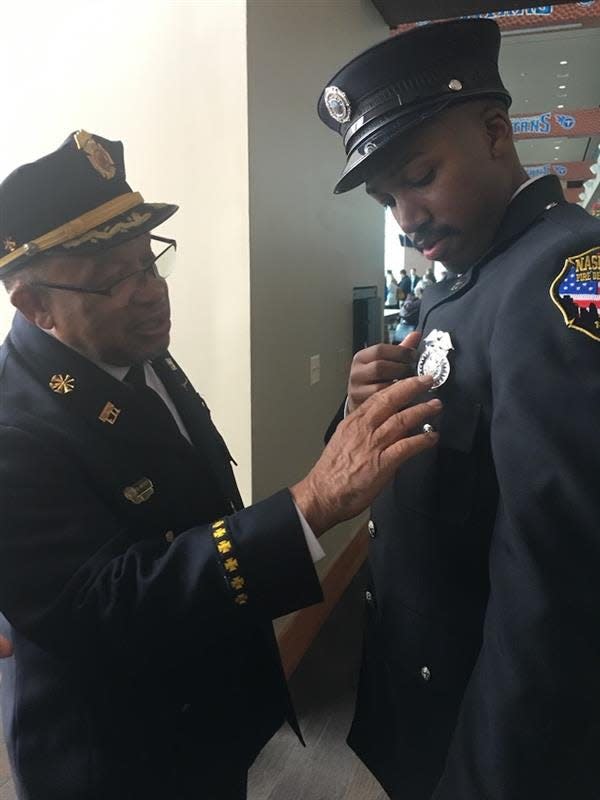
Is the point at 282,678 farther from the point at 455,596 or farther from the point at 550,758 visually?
the point at 550,758

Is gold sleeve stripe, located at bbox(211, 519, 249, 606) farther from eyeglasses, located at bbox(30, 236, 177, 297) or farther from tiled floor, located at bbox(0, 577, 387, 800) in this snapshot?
tiled floor, located at bbox(0, 577, 387, 800)

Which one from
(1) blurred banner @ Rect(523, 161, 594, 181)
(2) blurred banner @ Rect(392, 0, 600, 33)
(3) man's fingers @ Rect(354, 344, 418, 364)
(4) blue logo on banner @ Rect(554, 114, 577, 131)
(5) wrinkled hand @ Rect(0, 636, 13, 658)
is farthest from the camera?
(1) blurred banner @ Rect(523, 161, 594, 181)

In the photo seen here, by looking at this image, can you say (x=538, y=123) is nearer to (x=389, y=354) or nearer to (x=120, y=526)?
(x=389, y=354)

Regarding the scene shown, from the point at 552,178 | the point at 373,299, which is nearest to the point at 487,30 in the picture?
the point at 552,178

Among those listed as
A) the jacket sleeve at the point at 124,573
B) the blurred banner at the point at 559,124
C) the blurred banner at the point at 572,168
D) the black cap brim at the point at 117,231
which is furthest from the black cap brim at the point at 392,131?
the blurred banner at the point at 572,168

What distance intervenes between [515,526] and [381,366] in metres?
0.38

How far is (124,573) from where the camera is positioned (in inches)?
30.1

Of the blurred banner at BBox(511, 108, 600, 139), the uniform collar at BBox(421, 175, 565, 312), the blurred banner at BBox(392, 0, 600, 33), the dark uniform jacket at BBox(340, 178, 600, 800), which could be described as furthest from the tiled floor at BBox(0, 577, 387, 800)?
the blurred banner at BBox(511, 108, 600, 139)

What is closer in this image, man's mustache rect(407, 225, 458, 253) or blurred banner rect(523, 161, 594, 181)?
man's mustache rect(407, 225, 458, 253)

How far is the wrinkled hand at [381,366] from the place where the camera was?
38.3 inches

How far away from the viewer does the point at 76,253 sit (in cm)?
90

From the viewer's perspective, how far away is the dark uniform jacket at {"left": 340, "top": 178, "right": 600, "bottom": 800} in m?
0.64

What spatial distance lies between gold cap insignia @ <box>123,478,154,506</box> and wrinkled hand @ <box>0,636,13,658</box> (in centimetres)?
30

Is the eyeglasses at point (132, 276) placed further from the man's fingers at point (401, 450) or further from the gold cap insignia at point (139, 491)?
the man's fingers at point (401, 450)
